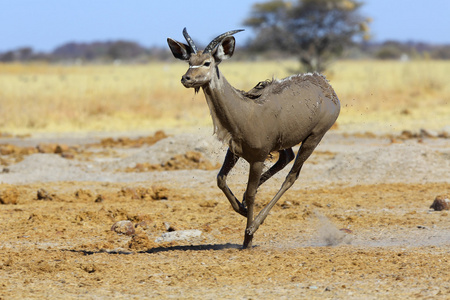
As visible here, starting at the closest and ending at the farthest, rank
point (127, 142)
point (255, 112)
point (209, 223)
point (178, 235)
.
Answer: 1. point (255, 112)
2. point (178, 235)
3. point (209, 223)
4. point (127, 142)

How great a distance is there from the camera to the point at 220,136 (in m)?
7.03

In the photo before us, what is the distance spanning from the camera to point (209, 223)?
9.36m

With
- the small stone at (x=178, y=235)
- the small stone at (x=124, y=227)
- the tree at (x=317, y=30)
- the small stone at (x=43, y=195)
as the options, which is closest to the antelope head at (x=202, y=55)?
the small stone at (x=178, y=235)

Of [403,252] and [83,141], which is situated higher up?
[403,252]

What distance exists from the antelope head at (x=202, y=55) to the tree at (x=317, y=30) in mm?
30740

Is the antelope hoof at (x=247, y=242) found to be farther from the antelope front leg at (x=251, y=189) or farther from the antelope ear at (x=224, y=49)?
the antelope ear at (x=224, y=49)

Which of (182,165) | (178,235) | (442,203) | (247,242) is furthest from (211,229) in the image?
(182,165)

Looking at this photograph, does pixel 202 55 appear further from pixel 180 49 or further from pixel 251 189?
pixel 251 189

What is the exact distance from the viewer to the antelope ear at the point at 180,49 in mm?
6742

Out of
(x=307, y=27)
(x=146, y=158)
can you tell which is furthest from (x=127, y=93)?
(x=307, y=27)

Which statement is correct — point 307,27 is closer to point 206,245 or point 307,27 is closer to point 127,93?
point 127,93

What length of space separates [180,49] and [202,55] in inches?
10.7

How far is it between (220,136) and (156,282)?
1526 millimetres

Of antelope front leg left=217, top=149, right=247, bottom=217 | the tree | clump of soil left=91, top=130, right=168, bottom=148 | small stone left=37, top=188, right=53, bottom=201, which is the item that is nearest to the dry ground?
small stone left=37, top=188, right=53, bottom=201
